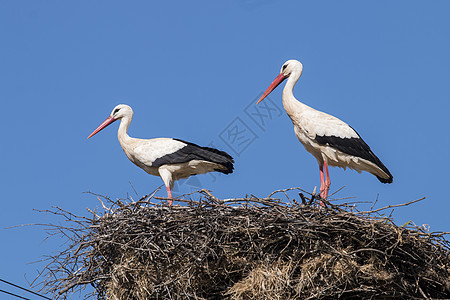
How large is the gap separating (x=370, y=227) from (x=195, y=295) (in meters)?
1.62

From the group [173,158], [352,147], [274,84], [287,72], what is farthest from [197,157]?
[352,147]

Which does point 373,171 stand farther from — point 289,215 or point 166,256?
point 166,256

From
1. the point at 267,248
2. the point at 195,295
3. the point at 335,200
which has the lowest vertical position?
the point at 195,295

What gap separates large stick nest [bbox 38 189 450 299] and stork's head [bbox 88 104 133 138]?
357 centimetres

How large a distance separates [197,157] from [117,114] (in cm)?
162

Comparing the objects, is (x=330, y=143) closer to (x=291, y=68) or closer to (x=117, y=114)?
(x=291, y=68)

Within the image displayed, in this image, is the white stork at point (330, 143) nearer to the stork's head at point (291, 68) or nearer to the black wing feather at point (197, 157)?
the stork's head at point (291, 68)

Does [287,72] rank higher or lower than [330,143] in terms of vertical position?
higher

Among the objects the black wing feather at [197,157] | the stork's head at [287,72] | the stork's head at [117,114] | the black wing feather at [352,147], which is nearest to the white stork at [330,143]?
the black wing feather at [352,147]

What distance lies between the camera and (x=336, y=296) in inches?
263

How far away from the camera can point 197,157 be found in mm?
9484

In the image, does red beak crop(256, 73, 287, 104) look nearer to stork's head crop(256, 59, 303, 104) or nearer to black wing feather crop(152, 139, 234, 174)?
stork's head crop(256, 59, 303, 104)

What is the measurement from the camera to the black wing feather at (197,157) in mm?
9398

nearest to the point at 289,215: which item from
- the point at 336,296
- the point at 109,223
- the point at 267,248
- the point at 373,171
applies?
the point at 267,248
